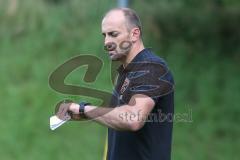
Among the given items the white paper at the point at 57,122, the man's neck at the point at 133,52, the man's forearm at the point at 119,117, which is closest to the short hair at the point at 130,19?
the man's neck at the point at 133,52

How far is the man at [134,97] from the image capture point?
9.80 feet

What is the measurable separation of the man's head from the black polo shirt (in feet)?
0.26

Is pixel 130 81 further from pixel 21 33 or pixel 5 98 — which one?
pixel 21 33

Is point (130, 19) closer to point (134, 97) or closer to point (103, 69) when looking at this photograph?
point (134, 97)

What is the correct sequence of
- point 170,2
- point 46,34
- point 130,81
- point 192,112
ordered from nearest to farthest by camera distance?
point 130,81 → point 192,112 → point 46,34 → point 170,2

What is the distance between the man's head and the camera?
10.3ft

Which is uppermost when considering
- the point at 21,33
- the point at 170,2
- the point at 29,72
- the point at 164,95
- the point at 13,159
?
the point at 170,2

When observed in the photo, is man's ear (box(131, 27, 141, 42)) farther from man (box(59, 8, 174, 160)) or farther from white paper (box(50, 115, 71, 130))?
white paper (box(50, 115, 71, 130))

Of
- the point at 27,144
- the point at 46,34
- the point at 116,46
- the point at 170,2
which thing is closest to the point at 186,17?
the point at 170,2

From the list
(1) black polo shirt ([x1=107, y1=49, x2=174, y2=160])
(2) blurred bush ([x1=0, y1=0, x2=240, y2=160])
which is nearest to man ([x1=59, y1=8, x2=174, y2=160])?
(1) black polo shirt ([x1=107, y1=49, x2=174, y2=160])

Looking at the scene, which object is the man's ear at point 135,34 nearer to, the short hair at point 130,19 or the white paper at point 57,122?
the short hair at point 130,19

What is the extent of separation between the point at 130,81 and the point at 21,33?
6752 millimetres

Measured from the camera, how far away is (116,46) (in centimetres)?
316

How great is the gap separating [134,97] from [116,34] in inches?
14.5
